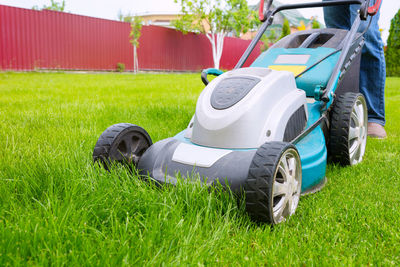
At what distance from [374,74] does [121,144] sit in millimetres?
2222

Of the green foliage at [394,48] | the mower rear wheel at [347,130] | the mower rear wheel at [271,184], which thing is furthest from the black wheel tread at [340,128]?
the green foliage at [394,48]

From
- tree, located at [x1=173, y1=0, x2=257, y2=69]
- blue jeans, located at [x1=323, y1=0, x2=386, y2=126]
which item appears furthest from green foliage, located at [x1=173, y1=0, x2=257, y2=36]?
blue jeans, located at [x1=323, y1=0, x2=386, y2=126]

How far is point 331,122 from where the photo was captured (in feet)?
7.17

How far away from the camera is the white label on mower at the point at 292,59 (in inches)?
92.5

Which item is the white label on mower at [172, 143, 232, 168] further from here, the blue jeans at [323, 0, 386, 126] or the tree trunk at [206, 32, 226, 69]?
the tree trunk at [206, 32, 226, 69]

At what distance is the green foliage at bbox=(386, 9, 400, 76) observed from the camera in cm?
1468

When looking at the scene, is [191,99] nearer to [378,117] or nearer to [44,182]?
[378,117]

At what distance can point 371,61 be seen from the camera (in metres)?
3.12

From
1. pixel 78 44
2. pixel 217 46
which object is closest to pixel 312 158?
pixel 78 44

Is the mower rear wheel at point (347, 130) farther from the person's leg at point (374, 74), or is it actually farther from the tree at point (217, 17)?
the tree at point (217, 17)

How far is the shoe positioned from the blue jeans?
0.14ft

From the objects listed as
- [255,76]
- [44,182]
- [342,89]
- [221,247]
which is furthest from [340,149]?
[44,182]

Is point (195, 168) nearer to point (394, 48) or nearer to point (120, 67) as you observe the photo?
point (120, 67)

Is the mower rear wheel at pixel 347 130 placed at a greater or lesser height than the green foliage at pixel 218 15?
lesser
